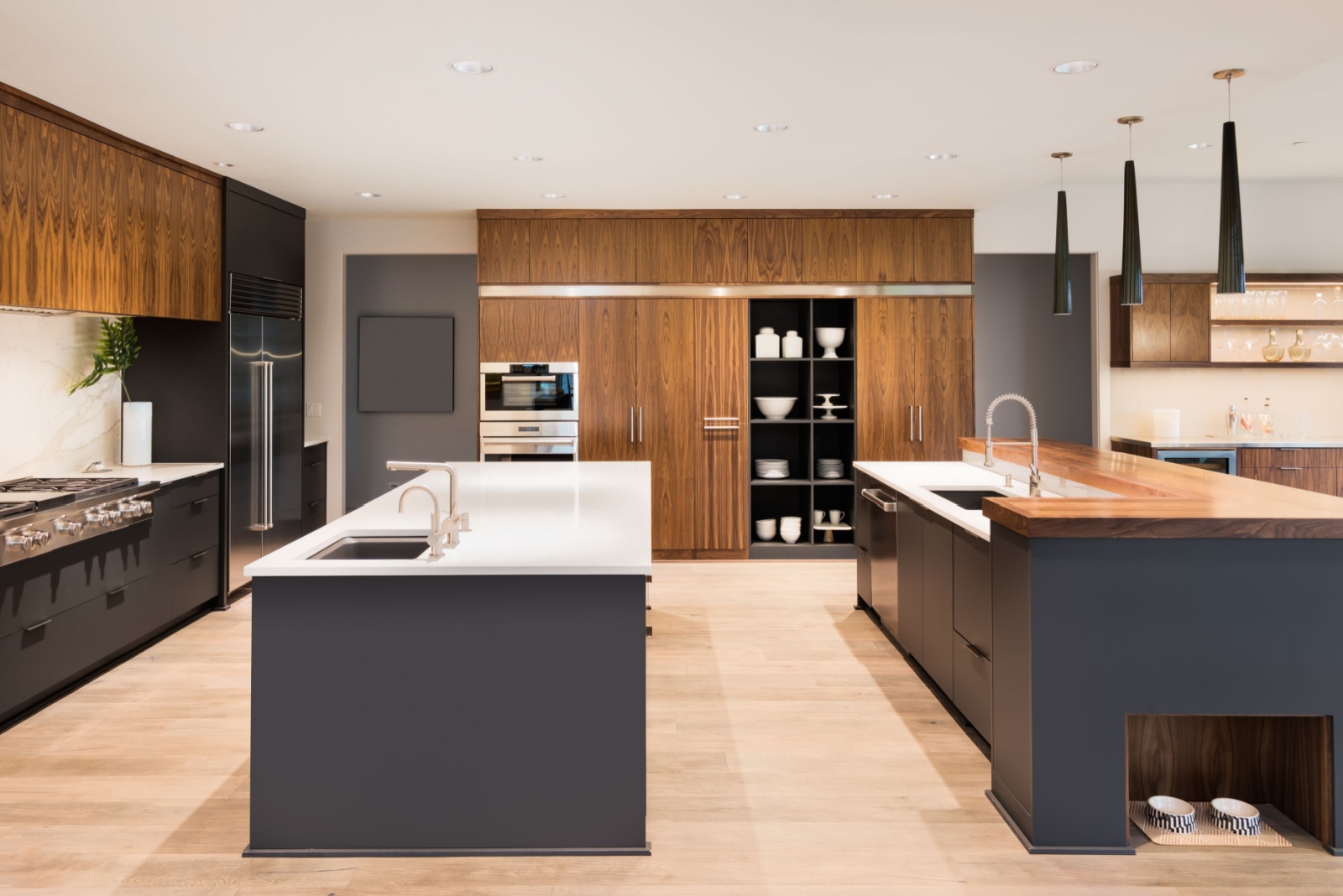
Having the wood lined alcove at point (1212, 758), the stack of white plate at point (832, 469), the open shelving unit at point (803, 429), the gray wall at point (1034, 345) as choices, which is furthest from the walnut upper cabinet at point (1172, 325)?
the wood lined alcove at point (1212, 758)

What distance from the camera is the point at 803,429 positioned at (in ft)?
22.5

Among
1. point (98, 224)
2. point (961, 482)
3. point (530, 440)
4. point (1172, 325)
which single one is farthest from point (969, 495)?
point (98, 224)

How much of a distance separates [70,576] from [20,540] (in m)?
0.41

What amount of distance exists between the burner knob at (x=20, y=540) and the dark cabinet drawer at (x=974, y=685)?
11.2 ft

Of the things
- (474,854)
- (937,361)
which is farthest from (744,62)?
(937,361)

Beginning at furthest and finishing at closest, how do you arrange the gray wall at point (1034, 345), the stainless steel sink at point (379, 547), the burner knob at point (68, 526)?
the gray wall at point (1034, 345) → the burner knob at point (68, 526) → the stainless steel sink at point (379, 547)

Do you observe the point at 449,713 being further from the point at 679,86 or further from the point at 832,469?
the point at 832,469

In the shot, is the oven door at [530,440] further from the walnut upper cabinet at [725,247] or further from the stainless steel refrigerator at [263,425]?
the stainless steel refrigerator at [263,425]

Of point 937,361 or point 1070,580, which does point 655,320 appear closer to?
point 937,361

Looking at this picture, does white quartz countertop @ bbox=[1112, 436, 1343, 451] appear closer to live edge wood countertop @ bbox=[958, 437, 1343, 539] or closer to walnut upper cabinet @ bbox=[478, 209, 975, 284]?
walnut upper cabinet @ bbox=[478, 209, 975, 284]

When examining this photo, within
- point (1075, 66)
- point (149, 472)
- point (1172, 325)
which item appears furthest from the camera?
point (1172, 325)

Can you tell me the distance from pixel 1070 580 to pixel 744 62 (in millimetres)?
2182

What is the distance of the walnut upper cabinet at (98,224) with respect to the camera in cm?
366

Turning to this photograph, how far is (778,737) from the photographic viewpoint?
3.31 m
